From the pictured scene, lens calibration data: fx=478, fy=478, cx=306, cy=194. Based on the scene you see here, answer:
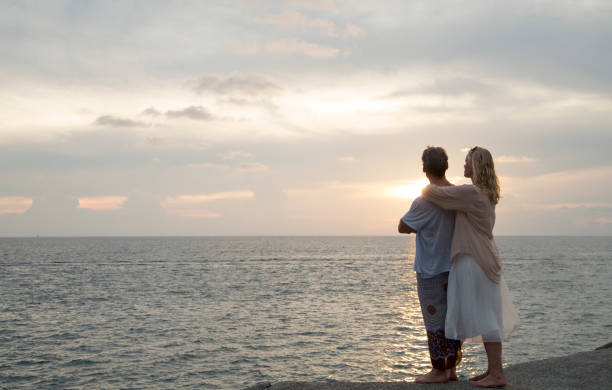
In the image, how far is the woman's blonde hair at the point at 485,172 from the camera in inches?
204

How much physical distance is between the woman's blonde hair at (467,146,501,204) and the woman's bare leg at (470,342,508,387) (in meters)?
1.64

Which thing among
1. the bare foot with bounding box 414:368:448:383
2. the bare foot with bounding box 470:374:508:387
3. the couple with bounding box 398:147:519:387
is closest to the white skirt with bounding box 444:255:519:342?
the couple with bounding box 398:147:519:387

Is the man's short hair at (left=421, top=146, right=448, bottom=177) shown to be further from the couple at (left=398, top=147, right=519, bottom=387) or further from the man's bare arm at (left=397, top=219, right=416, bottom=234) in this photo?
the man's bare arm at (left=397, top=219, right=416, bottom=234)

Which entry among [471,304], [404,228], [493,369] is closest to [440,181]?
[404,228]

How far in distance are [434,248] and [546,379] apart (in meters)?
3.86

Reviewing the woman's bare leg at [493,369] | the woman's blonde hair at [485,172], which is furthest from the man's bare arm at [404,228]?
the woman's bare leg at [493,369]

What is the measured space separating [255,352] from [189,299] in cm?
1720

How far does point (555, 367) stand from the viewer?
819cm

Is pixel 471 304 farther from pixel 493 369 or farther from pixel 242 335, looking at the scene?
pixel 242 335

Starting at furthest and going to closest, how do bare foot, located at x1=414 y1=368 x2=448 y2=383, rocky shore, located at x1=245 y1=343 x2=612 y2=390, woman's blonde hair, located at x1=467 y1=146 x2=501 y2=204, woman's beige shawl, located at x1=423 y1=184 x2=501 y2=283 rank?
1. rocky shore, located at x1=245 y1=343 x2=612 y2=390
2. bare foot, located at x1=414 y1=368 x2=448 y2=383
3. woman's blonde hair, located at x1=467 y1=146 x2=501 y2=204
4. woman's beige shawl, located at x1=423 y1=184 x2=501 y2=283

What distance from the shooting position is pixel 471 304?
5.12m

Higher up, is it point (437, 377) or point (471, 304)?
point (471, 304)

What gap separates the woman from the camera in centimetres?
509

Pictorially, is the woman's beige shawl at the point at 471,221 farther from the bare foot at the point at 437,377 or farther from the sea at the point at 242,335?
the sea at the point at 242,335
